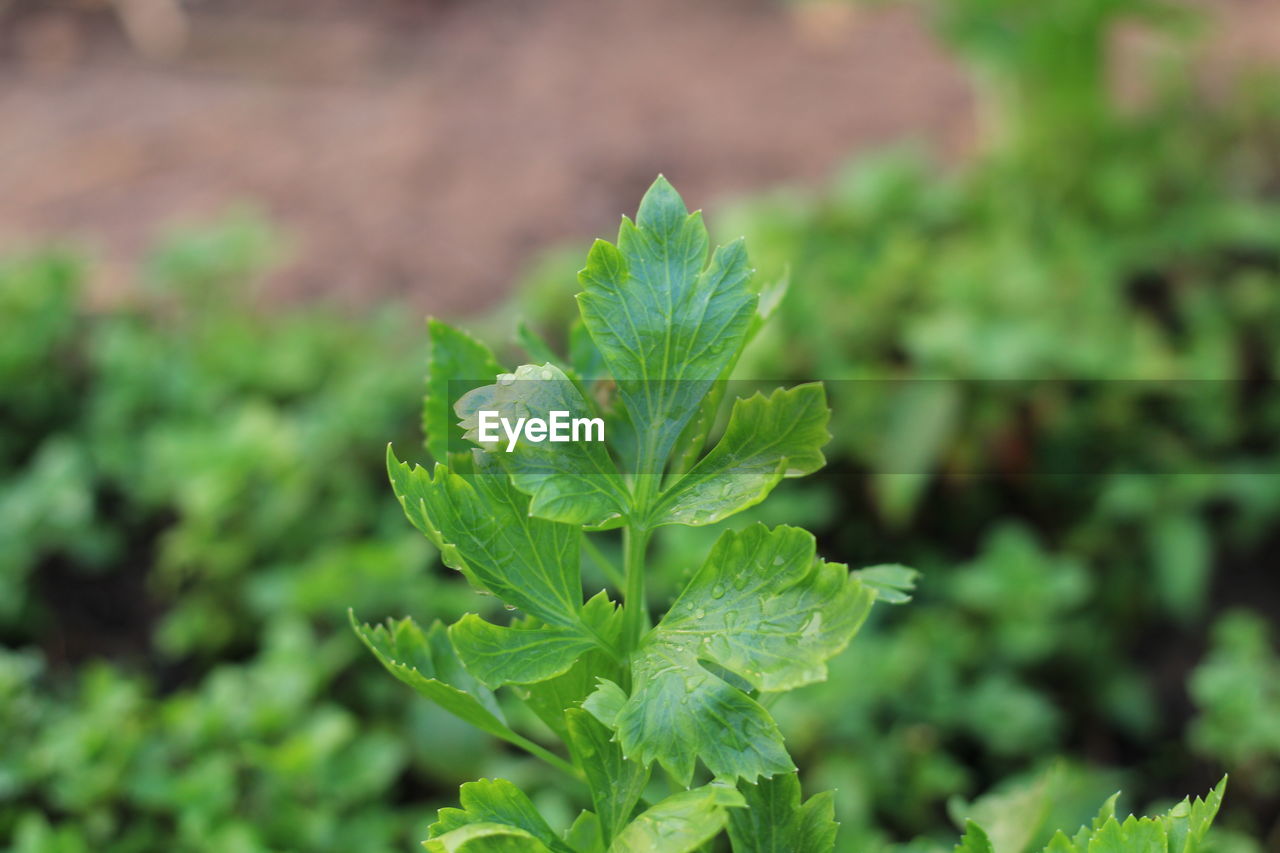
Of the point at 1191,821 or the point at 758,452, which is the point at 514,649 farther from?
the point at 1191,821

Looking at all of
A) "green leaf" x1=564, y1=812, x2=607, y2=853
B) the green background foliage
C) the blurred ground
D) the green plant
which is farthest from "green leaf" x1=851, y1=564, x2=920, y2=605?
the blurred ground

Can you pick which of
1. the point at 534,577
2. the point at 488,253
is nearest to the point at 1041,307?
Answer: the point at 488,253

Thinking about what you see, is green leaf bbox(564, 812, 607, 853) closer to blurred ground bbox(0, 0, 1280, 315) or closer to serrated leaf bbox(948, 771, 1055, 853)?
serrated leaf bbox(948, 771, 1055, 853)

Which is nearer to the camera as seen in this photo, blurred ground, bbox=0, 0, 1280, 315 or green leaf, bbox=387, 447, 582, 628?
green leaf, bbox=387, 447, 582, 628

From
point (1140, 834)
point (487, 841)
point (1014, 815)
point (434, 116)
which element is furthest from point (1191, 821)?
point (434, 116)

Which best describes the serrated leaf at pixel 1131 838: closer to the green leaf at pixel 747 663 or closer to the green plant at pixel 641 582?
the green plant at pixel 641 582

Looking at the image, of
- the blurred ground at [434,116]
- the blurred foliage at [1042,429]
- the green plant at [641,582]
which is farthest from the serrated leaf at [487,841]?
the blurred ground at [434,116]

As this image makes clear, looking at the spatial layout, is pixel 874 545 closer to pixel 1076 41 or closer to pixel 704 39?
pixel 1076 41
